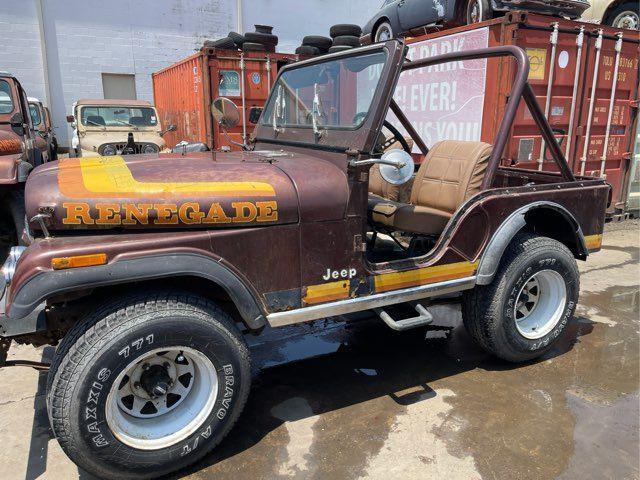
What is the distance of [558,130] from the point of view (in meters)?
6.49

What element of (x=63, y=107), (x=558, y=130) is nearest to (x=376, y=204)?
(x=558, y=130)

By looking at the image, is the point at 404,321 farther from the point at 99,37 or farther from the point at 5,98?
the point at 99,37

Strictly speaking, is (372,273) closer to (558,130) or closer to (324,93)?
(324,93)

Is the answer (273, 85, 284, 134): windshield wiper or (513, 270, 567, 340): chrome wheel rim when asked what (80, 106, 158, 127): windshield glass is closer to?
(273, 85, 284, 134): windshield wiper

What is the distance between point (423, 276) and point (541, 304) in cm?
122

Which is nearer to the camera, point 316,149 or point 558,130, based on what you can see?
point 316,149

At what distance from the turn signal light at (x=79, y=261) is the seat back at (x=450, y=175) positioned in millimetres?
2361

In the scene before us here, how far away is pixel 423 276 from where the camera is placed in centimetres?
299

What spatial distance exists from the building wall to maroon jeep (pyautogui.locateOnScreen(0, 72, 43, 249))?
974 centimetres

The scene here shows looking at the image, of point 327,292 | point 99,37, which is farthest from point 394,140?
point 99,37

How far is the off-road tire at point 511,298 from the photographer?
3.30 meters

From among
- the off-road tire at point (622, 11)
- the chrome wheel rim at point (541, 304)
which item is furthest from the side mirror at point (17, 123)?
the off-road tire at point (622, 11)

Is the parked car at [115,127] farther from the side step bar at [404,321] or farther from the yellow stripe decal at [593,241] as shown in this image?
the yellow stripe decal at [593,241]

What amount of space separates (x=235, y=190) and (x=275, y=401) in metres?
1.39
